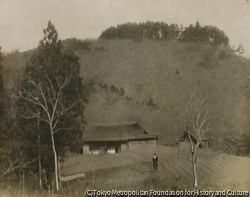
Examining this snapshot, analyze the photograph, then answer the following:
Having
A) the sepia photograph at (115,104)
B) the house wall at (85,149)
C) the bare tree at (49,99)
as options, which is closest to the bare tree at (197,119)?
the sepia photograph at (115,104)

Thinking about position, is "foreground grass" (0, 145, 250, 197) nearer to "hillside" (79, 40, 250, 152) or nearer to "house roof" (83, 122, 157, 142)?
"house roof" (83, 122, 157, 142)

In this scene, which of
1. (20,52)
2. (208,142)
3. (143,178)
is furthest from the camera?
(20,52)

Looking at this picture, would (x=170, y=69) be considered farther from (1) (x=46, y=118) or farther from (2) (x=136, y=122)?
(1) (x=46, y=118)

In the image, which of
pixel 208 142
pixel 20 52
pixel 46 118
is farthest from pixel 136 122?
pixel 20 52

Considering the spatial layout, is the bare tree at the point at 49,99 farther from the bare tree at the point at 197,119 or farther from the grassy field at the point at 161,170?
the bare tree at the point at 197,119

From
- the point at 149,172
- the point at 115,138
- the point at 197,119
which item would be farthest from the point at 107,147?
the point at 197,119

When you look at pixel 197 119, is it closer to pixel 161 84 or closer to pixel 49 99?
pixel 161 84
